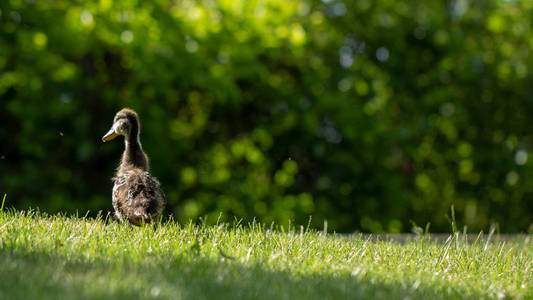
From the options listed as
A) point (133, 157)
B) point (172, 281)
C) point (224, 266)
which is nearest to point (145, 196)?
point (133, 157)

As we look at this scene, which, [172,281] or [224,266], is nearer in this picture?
[172,281]

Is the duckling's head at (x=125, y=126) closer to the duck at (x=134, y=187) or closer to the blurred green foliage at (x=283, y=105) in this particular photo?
the duck at (x=134, y=187)

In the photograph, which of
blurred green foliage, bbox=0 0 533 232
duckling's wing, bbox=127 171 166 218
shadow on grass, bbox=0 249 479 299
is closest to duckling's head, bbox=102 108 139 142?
duckling's wing, bbox=127 171 166 218

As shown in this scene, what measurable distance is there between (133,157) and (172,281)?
97.3 inches

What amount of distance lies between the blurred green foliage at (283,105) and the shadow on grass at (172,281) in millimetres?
3666

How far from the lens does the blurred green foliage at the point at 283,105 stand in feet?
23.8

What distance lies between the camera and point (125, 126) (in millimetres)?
5609

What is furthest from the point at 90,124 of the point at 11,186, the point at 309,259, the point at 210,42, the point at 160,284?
the point at 160,284

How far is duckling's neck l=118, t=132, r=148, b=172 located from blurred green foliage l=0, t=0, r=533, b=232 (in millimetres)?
1588

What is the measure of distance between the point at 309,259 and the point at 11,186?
4257 millimetres

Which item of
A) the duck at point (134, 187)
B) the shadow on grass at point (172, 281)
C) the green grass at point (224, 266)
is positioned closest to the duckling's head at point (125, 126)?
the duck at point (134, 187)

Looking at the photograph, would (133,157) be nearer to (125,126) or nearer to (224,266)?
(125,126)

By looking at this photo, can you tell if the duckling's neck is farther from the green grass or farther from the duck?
the green grass

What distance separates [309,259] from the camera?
4359mm
